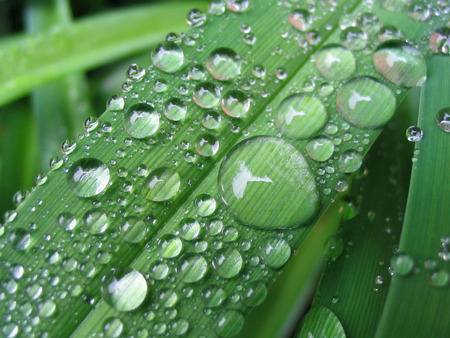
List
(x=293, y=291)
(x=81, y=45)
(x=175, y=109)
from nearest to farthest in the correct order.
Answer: (x=175, y=109), (x=293, y=291), (x=81, y=45)

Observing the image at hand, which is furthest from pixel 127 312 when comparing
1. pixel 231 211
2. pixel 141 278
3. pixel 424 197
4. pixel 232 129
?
pixel 424 197

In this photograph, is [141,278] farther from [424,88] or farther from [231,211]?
[424,88]

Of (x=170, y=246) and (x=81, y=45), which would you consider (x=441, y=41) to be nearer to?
(x=170, y=246)

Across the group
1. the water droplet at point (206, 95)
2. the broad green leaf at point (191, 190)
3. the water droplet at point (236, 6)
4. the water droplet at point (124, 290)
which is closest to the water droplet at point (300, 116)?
the broad green leaf at point (191, 190)

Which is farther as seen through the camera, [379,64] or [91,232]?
[379,64]

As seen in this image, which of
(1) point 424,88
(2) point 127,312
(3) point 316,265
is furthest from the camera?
(3) point 316,265

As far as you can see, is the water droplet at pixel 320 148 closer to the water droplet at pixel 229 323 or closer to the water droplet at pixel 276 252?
the water droplet at pixel 276 252

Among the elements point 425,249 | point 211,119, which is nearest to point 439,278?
point 425,249

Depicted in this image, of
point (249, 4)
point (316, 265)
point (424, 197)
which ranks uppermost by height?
point (249, 4)
